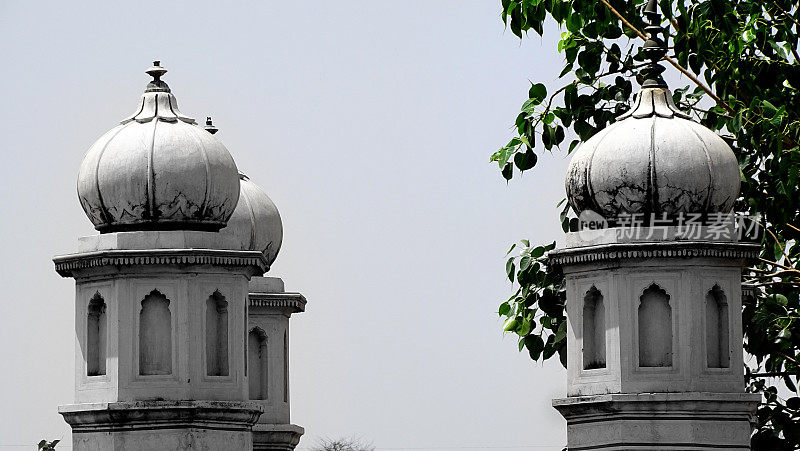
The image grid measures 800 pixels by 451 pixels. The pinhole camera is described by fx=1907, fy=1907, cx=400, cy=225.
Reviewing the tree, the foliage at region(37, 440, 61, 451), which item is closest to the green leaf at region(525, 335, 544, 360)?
Result: the tree

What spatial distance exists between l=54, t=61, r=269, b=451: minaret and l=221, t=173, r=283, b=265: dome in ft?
11.5

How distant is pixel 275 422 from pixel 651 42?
6452 millimetres

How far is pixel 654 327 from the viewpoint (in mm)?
16656

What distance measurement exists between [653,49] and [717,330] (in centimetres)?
282

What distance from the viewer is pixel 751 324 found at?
19422 mm

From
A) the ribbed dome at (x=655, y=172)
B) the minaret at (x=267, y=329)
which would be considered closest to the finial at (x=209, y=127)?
the minaret at (x=267, y=329)

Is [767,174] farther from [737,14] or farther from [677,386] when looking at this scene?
[677,386]

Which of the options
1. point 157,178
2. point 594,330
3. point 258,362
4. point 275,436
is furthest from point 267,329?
point 594,330

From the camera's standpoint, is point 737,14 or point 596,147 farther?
point 737,14

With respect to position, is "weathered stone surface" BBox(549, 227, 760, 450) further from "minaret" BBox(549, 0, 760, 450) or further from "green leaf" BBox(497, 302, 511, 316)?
"green leaf" BBox(497, 302, 511, 316)

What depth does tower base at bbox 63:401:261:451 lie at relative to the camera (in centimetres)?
1666

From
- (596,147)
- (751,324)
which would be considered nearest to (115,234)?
(596,147)

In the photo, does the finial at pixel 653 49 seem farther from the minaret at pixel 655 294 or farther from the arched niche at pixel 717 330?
the arched niche at pixel 717 330

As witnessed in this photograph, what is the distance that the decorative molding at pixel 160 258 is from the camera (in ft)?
55.5
